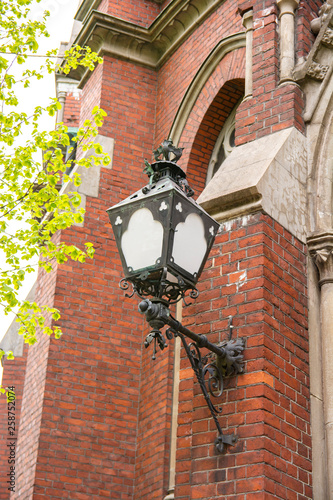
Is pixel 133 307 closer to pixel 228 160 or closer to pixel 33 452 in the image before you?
pixel 33 452

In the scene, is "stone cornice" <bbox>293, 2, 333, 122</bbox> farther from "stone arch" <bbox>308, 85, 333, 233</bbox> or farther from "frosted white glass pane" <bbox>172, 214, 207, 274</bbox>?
"frosted white glass pane" <bbox>172, 214, 207, 274</bbox>

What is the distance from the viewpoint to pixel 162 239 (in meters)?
4.02

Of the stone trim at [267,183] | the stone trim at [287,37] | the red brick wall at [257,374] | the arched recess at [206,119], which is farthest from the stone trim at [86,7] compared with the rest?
the red brick wall at [257,374]

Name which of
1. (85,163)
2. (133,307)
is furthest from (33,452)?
(85,163)

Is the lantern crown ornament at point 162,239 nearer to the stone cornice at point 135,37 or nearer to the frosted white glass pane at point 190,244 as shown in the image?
the frosted white glass pane at point 190,244

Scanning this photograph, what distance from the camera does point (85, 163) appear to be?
7801 millimetres

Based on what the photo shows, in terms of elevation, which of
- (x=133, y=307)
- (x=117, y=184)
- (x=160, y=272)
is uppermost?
(x=117, y=184)

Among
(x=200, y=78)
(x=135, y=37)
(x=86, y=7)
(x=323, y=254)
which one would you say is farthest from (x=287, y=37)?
(x=86, y=7)

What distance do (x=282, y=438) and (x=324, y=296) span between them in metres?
1.12

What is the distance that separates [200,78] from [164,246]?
5269mm

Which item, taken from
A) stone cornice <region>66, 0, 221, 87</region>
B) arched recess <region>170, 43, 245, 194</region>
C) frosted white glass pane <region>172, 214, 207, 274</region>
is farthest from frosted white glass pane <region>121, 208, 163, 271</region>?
stone cornice <region>66, 0, 221, 87</region>

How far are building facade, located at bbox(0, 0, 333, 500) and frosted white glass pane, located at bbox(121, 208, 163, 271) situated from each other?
0.94 metres

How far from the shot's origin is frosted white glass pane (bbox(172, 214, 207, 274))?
406cm

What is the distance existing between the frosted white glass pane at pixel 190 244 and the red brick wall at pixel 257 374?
64cm
